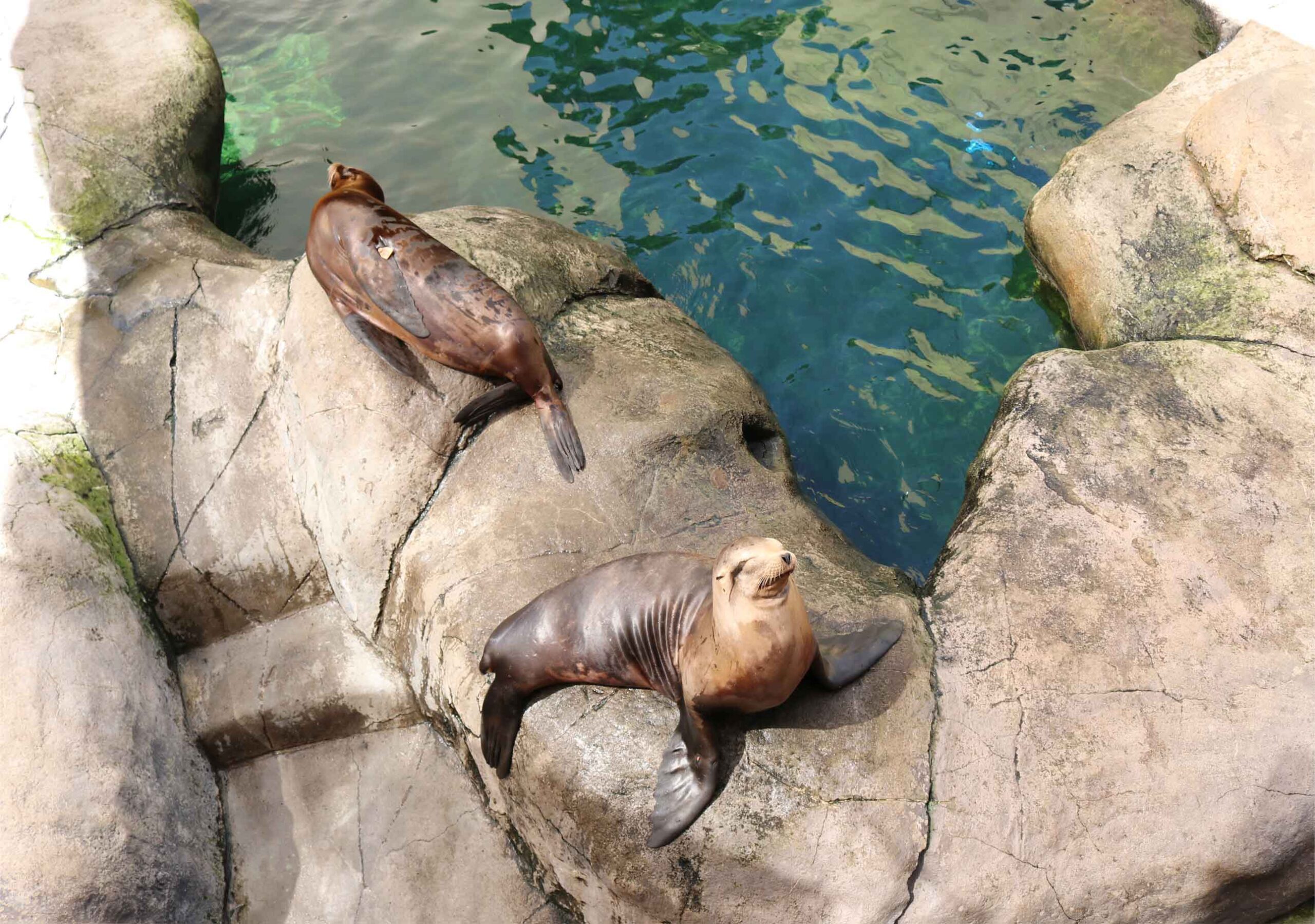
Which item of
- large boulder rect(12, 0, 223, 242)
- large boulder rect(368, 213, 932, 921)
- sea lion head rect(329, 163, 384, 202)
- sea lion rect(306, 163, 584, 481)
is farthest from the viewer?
large boulder rect(12, 0, 223, 242)

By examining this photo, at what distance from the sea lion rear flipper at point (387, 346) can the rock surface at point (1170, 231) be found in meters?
3.55

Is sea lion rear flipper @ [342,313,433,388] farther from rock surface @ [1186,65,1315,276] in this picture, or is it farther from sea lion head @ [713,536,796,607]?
rock surface @ [1186,65,1315,276]

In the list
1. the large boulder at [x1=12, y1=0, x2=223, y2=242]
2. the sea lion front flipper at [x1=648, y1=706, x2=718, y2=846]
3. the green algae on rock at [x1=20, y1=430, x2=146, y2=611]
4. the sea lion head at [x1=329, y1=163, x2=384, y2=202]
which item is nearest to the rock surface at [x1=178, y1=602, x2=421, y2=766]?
the green algae on rock at [x1=20, y1=430, x2=146, y2=611]

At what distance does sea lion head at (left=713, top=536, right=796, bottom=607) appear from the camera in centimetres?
305

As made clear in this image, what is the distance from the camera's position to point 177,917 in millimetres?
3881

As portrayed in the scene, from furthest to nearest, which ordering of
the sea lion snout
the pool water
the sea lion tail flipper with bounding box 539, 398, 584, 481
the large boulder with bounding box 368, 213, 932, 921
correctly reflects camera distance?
the pool water < the sea lion tail flipper with bounding box 539, 398, 584, 481 < the large boulder with bounding box 368, 213, 932, 921 < the sea lion snout

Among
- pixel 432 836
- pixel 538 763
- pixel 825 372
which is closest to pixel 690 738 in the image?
pixel 538 763

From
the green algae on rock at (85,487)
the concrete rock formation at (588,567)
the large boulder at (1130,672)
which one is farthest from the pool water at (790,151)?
the green algae on rock at (85,487)

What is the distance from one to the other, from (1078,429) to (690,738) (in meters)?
2.22

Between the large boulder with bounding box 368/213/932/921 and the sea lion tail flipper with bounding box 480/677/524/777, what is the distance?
5 centimetres

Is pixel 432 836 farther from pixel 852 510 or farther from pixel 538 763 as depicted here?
pixel 852 510

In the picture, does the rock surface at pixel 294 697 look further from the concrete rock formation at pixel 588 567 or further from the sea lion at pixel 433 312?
the sea lion at pixel 433 312

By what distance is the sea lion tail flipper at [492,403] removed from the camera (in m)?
4.44

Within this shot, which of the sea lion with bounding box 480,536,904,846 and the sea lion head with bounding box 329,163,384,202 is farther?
the sea lion head with bounding box 329,163,384,202
